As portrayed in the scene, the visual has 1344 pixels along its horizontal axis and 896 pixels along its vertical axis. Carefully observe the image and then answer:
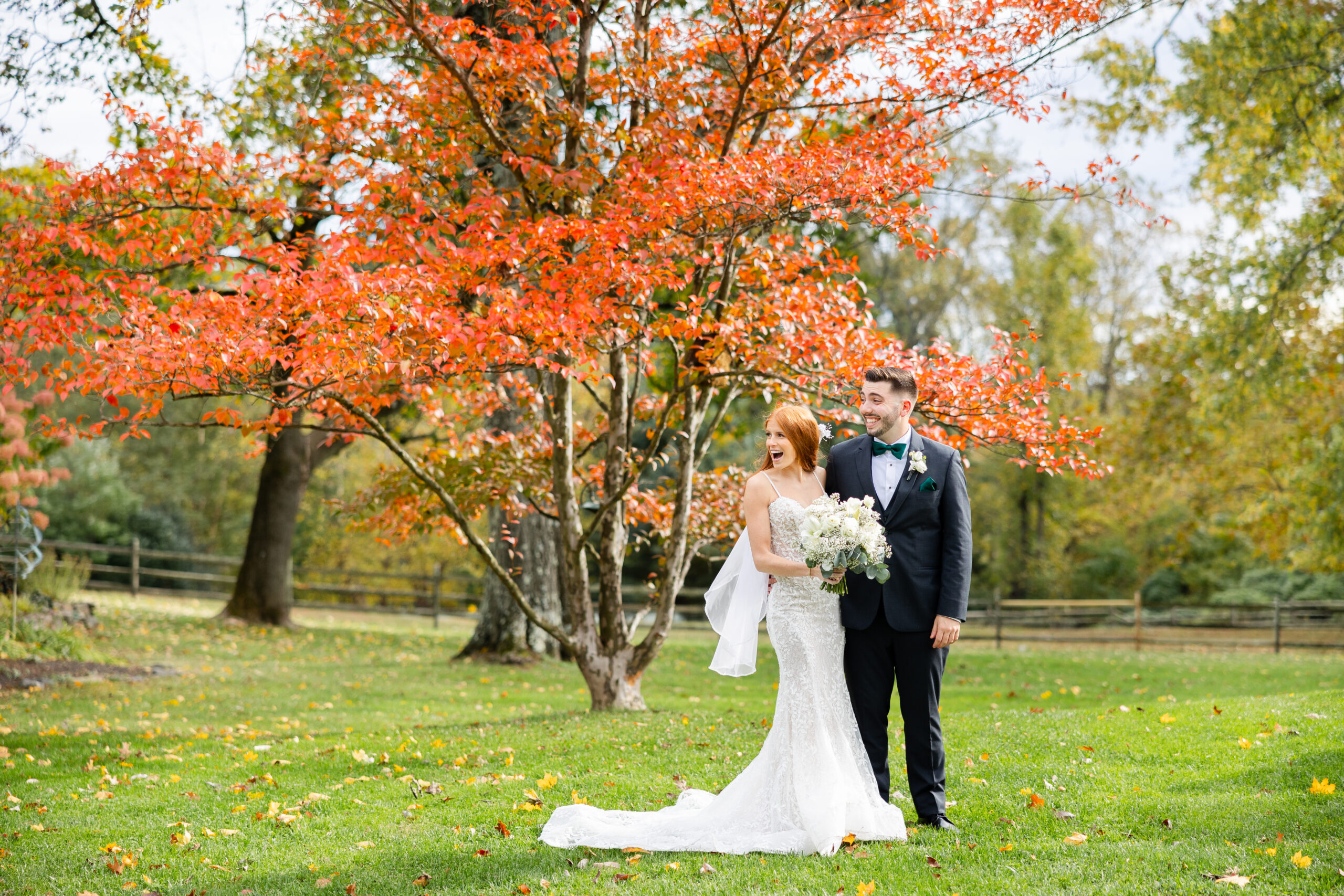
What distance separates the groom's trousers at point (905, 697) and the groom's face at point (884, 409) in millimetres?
835

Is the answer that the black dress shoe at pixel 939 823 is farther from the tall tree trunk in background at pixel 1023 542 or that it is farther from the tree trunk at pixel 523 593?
the tall tree trunk in background at pixel 1023 542

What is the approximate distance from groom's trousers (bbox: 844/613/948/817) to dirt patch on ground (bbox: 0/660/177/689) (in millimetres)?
9310

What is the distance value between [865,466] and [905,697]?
106cm

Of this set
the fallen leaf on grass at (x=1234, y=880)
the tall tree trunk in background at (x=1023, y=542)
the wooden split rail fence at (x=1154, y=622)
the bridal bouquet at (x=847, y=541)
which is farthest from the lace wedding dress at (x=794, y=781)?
the tall tree trunk in background at (x=1023, y=542)

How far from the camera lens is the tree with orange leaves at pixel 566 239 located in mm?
6141

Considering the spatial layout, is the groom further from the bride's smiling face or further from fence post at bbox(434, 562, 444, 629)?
fence post at bbox(434, 562, 444, 629)

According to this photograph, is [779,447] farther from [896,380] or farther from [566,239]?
[566,239]

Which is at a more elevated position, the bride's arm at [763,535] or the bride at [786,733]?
the bride's arm at [763,535]

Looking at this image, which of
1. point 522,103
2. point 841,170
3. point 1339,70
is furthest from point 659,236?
point 1339,70

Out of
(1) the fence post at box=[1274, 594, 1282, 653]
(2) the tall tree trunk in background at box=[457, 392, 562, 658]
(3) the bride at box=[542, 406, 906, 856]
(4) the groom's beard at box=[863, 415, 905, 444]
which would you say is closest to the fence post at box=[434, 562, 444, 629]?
(2) the tall tree trunk in background at box=[457, 392, 562, 658]

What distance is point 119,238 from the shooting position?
25.9ft

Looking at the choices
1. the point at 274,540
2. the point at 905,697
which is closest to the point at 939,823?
the point at 905,697

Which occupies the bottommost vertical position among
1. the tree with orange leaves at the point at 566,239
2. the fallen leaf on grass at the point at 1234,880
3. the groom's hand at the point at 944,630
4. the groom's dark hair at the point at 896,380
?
the fallen leaf on grass at the point at 1234,880

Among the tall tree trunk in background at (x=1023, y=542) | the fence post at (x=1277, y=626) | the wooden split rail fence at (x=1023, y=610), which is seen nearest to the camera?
the fence post at (x=1277, y=626)
